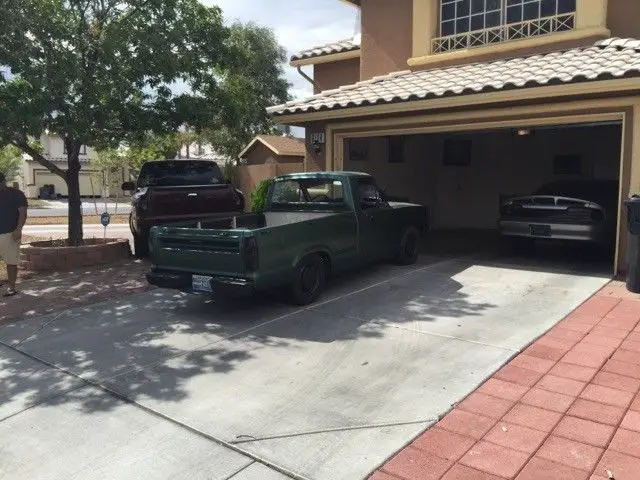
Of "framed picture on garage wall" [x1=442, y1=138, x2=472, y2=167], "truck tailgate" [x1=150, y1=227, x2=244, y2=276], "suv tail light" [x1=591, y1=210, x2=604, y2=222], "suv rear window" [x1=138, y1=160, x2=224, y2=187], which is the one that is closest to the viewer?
"truck tailgate" [x1=150, y1=227, x2=244, y2=276]

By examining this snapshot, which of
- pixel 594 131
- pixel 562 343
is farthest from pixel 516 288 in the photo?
pixel 594 131

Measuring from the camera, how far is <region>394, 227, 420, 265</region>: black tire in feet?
29.3

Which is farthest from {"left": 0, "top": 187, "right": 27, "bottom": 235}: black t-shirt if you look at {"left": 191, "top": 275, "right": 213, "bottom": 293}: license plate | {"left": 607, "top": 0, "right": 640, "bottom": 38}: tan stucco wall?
{"left": 607, "top": 0, "right": 640, "bottom": 38}: tan stucco wall

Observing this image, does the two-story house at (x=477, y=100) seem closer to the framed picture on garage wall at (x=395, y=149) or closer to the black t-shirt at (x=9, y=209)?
the framed picture on garage wall at (x=395, y=149)

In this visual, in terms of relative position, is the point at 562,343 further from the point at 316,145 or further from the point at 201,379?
the point at 316,145

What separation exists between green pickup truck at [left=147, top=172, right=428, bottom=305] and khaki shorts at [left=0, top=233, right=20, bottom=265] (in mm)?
2448

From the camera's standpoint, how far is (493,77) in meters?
9.08

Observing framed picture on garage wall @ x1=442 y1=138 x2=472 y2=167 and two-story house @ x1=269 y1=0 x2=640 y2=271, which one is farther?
framed picture on garage wall @ x1=442 y1=138 x2=472 y2=167

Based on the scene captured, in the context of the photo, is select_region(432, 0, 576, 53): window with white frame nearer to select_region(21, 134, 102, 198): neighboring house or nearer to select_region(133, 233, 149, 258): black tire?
select_region(133, 233, 149, 258): black tire

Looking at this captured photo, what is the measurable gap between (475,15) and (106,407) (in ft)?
34.7

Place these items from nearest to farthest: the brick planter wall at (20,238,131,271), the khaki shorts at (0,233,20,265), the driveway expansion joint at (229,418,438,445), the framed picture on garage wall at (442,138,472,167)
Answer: the driveway expansion joint at (229,418,438,445) < the khaki shorts at (0,233,20,265) < the brick planter wall at (20,238,131,271) < the framed picture on garage wall at (442,138,472,167)

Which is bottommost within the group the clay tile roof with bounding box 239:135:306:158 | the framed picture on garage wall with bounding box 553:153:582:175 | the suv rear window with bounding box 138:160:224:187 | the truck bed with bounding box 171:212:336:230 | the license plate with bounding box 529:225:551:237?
the license plate with bounding box 529:225:551:237

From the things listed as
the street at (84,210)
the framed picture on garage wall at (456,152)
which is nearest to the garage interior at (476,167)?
the framed picture on garage wall at (456,152)

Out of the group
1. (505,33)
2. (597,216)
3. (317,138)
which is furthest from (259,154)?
(597,216)
